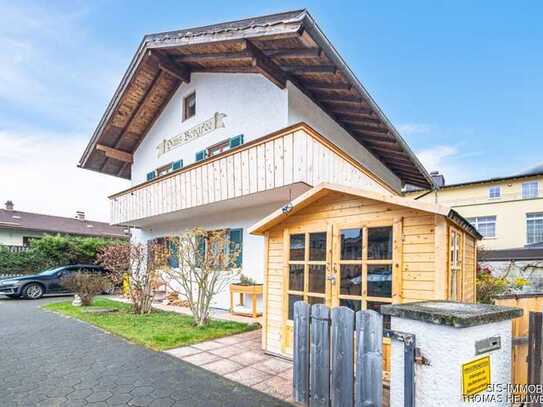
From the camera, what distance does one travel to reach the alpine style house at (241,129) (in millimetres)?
6906

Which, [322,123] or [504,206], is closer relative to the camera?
[322,123]

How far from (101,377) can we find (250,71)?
799cm

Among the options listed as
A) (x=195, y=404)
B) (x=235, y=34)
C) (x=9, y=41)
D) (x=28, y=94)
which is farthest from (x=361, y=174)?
(x=28, y=94)

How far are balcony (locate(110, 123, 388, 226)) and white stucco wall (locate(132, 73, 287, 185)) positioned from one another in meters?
1.34

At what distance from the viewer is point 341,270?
4461 mm

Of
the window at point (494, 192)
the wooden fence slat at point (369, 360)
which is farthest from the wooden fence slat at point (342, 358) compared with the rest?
the window at point (494, 192)

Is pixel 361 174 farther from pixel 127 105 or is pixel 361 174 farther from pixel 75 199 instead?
pixel 75 199

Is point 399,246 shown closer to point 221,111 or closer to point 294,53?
point 294,53

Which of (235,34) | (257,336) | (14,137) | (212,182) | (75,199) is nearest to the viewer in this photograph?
(257,336)

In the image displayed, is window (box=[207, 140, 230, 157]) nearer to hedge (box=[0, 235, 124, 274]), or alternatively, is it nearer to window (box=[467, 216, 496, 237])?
hedge (box=[0, 235, 124, 274])

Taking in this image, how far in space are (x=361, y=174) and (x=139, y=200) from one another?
7.88 meters

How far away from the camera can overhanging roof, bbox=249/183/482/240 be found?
11.6 ft

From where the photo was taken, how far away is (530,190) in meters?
26.5

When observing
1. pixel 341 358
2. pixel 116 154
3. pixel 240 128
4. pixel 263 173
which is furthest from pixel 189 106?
pixel 341 358
